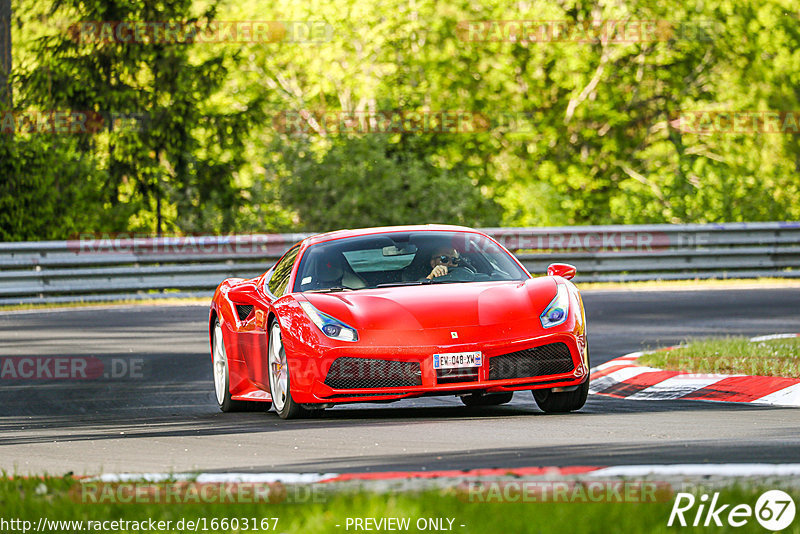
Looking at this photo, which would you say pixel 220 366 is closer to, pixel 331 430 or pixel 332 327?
pixel 332 327

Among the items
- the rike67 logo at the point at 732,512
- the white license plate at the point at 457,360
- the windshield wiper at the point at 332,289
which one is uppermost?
the windshield wiper at the point at 332,289

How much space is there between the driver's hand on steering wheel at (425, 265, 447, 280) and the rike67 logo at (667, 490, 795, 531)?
16.3ft

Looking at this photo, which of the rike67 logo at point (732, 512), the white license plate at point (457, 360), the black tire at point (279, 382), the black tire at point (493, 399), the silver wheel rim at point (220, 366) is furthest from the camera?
the silver wheel rim at point (220, 366)

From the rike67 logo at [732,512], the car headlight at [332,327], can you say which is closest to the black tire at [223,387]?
the car headlight at [332,327]

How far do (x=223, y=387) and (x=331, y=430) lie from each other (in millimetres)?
2322

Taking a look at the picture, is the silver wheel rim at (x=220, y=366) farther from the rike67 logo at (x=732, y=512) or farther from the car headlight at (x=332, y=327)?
the rike67 logo at (x=732, y=512)

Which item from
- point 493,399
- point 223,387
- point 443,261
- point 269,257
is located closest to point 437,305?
point 443,261

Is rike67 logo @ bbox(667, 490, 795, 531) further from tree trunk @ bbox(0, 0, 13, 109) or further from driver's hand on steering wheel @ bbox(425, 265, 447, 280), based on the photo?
tree trunk @ bbox(0, 0, 13, 109)

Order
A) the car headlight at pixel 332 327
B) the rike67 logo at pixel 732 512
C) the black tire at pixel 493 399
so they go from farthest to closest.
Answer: the black tire at pixel 493 399 → the car headlight at pixel 332 327 → the rike67 logo at pixel 732 512

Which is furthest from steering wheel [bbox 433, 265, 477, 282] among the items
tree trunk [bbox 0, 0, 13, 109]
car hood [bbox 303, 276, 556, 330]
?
tree trunk [bbox 0, 0, 13, 109]

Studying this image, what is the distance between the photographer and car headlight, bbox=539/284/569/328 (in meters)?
9.05

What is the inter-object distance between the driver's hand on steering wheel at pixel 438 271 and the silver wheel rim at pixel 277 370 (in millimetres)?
1151

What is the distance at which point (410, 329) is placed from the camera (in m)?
8.88

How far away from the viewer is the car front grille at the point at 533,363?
8852mm
